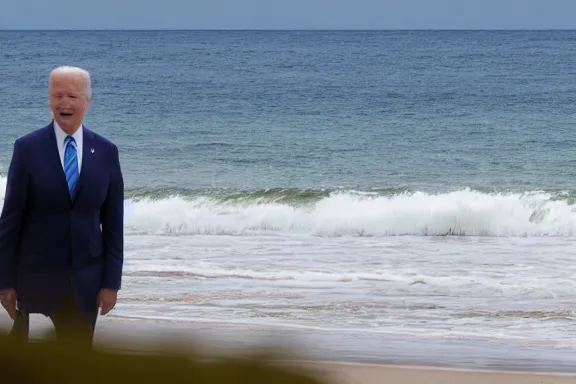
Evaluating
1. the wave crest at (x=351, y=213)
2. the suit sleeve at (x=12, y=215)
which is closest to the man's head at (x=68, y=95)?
the suit sleeve at (x=12, y=215)

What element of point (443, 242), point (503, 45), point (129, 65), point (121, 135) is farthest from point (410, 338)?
point (503, 45)

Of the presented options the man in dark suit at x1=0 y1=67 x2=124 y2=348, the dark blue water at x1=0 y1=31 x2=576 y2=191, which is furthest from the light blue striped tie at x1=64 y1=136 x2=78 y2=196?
the dark blue water at x1=0 y1=31 x2=576 y2=191

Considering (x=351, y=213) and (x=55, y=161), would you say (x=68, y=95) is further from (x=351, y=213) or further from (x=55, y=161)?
(x=351, y=213)

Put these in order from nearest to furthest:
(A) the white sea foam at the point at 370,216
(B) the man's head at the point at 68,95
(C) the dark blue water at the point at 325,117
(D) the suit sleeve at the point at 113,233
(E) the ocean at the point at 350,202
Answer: (B) the man's head at the point at 68,95
(D) the suit sleeve at the point at 113,233
(E) the ocean at the point at 350,202
(A) the white sea foam at the point at 370,216
(C) the dark blue water at the point at 325,117

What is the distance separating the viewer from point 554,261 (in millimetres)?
12164

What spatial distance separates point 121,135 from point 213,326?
21033 mm

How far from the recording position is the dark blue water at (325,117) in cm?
2198

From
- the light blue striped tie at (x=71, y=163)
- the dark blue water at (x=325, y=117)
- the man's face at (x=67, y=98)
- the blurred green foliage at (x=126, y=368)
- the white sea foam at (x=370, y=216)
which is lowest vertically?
the white sea foam at (x=370, y=216)

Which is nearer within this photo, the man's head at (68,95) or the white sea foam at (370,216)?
the man's head at (68,95)

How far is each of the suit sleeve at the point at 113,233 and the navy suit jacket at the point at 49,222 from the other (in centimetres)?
5

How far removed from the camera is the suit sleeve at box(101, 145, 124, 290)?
319cm

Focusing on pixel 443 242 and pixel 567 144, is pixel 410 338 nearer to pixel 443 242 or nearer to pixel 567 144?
pixel 443 242

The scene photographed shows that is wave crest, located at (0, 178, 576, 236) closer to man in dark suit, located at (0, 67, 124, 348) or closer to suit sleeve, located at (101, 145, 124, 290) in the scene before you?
suit sleeve, located at (101, 145, 124, 290)

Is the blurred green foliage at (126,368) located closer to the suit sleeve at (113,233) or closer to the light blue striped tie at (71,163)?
the light blue striped tie at (71,163)
